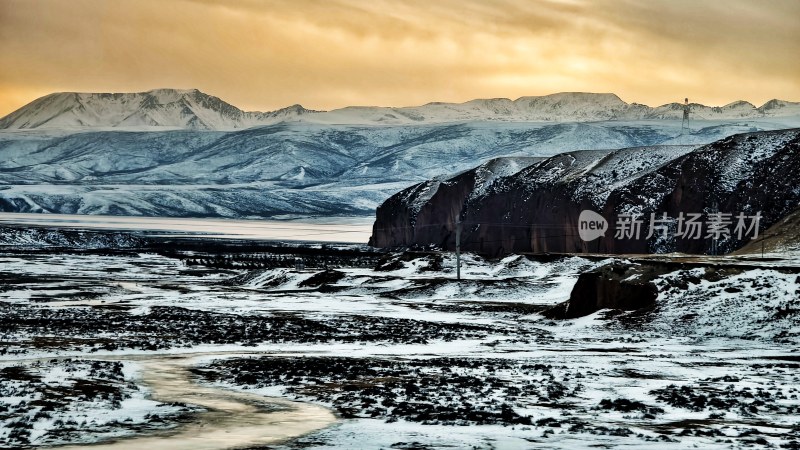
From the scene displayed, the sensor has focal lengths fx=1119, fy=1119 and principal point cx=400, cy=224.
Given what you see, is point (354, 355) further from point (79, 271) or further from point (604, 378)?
point (79, 271)

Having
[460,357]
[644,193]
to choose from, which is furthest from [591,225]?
[460,357]

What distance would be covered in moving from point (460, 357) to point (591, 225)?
113 m

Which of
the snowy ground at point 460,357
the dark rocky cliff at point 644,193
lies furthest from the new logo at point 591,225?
the snowy ground at point 460,357

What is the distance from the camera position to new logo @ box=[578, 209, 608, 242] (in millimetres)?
154837

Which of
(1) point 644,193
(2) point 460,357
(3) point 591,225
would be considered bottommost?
(2) point 460,357

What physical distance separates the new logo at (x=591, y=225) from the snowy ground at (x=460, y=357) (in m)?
51.6

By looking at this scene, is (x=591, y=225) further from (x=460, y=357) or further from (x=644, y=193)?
(x=460, y=357)

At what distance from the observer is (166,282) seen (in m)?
129

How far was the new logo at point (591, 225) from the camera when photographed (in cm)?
Result: 15484

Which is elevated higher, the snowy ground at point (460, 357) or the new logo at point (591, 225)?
the new logo at point (591, 225)

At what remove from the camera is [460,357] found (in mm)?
47250

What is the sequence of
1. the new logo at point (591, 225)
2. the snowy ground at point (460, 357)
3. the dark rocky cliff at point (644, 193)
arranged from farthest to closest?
the new logo at point (591, 225) < the dark rocky cliff at point (644, 193) < the snowy ground at point (460, 357)

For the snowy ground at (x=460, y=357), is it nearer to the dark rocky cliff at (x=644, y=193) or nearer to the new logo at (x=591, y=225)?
the dark rocky cliff at (x=644, y=193)

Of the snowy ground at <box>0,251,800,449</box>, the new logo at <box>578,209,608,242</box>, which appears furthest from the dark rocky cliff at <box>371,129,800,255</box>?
the snowy ground at <box>0,251,800,449</box>
